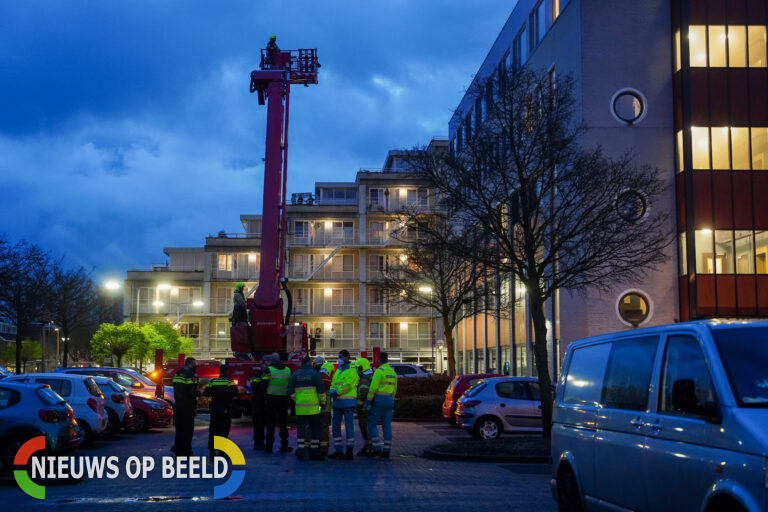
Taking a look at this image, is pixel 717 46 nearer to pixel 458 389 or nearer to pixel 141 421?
pixel 458 389

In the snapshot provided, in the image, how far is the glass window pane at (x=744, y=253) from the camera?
31938mm

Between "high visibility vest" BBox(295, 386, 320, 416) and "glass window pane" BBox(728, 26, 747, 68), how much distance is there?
23.8m

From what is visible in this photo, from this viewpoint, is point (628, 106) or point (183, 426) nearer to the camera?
point (183, 426)

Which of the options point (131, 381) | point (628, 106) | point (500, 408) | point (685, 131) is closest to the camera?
Answer: point (500, 408)

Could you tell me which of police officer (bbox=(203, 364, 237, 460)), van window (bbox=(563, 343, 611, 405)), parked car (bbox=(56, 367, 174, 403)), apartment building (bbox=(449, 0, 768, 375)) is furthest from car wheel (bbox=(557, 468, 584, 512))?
apartment building (bbox=(449, 0, 768, 375))

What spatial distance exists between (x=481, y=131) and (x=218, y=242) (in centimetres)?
5196

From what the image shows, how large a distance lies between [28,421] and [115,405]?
8235 millimetres

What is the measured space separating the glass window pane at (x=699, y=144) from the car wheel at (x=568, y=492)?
26.5 m

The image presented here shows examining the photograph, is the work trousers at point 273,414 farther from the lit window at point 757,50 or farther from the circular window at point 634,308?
the lit window at point 757,50

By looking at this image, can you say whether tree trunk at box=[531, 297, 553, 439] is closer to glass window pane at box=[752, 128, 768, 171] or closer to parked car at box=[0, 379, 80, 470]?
parked car at box=[0, 379, 80, 470]

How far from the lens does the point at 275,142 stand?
2512 centimetres

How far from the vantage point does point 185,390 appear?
15703 mm

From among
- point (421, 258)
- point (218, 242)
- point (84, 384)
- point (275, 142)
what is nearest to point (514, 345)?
point (421, 258)

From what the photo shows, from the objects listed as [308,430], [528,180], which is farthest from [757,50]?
[308,430]
